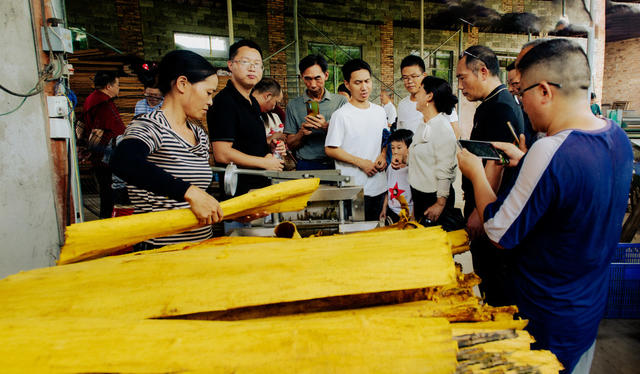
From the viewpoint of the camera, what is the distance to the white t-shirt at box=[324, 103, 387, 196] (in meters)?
3.06

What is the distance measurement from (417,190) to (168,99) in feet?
6.84

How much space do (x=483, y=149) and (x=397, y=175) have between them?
1.88 metres

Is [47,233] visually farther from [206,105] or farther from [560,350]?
[560,350]

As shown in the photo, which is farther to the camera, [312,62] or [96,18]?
[96,18]

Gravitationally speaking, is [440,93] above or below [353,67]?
below

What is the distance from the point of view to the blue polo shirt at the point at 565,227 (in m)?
1.10

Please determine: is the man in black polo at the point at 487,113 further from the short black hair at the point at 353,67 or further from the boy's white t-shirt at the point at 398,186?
the short black hair at the point at 353,67

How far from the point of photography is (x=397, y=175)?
3344mm

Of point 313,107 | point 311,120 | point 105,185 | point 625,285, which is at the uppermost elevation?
point 313,107

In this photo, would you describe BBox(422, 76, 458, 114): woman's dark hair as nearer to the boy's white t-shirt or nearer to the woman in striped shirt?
the boy's white t-shirt

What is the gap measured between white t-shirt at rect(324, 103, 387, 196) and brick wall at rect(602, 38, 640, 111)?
1920 cm

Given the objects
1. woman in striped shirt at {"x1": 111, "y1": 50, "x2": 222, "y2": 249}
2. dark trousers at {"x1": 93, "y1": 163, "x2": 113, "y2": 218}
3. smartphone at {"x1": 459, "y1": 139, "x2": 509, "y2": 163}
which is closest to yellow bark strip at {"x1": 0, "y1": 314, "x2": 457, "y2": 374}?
woman in striped shirt at {"x1": 111, "y1": 50, "x2": 222, "y2": 249}

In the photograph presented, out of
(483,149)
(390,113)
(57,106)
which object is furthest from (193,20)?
(483,149)

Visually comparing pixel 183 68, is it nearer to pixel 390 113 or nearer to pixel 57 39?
pixel 57 39
